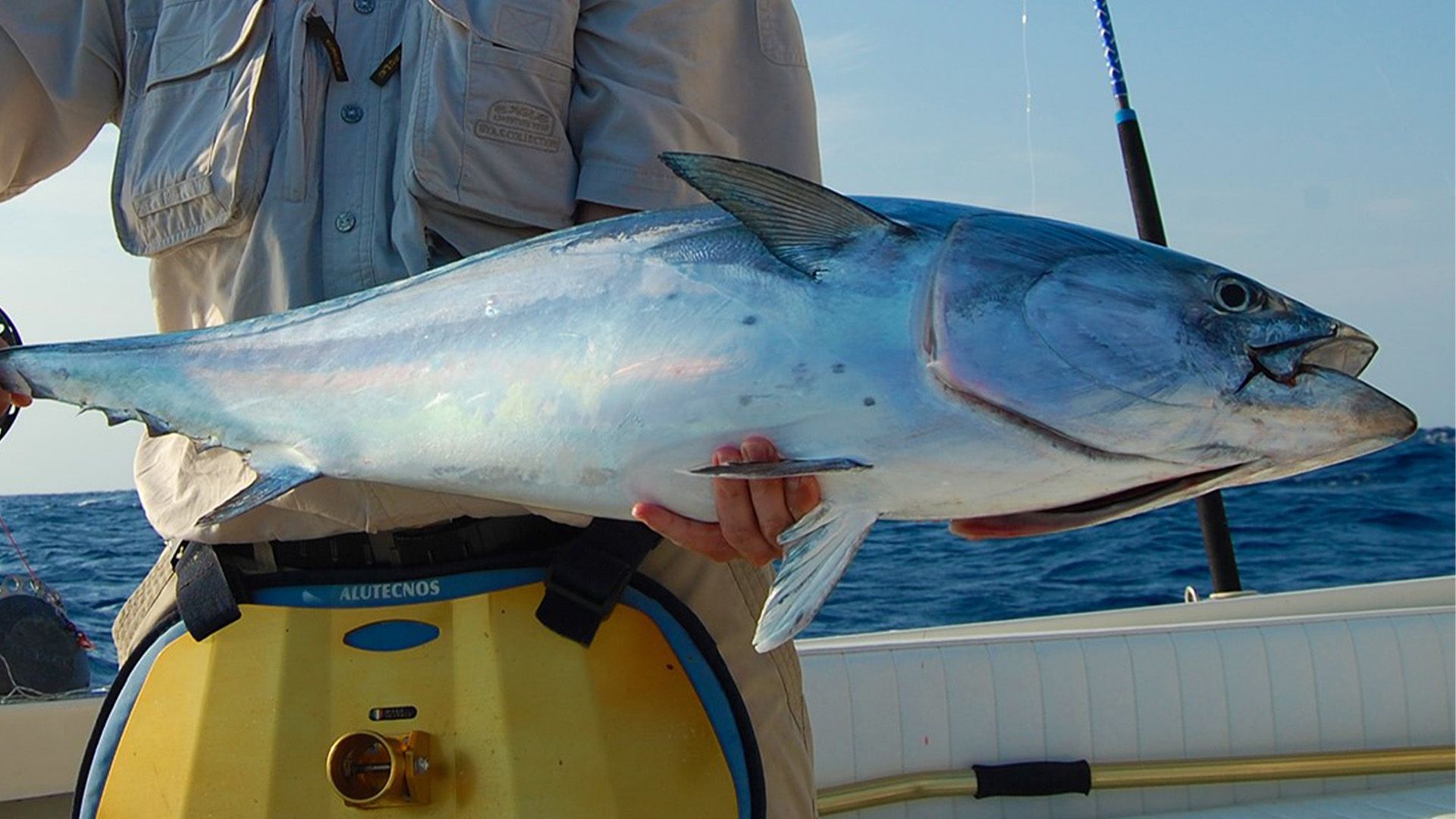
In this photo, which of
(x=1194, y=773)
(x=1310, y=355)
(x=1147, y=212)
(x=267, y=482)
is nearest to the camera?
(x=1310, y=355)

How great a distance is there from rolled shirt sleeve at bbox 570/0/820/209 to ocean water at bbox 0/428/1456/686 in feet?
17.3

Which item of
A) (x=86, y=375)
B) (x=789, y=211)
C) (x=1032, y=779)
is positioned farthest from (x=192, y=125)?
(x=1032, y=779)

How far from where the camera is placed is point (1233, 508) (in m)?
16.9

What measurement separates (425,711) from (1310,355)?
1291mm

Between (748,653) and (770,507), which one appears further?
(748,653)

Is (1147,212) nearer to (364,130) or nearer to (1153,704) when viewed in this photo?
(1153,704)

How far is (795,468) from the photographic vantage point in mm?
1339

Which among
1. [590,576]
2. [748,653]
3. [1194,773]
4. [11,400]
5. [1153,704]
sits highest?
[11,400]

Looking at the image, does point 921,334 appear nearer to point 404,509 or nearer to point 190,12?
point 404,509

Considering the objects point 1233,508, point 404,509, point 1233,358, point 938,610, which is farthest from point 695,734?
point 1233,508

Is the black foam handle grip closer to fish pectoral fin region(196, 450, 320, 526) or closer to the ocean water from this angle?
fish pectoral fin region(196, 450, 320, 526)

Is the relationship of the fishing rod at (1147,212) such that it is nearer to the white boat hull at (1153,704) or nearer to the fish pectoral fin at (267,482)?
the white boat hull at (1153,704)

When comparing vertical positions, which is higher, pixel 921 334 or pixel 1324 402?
pixel 921 334

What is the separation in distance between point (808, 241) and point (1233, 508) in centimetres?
1706
